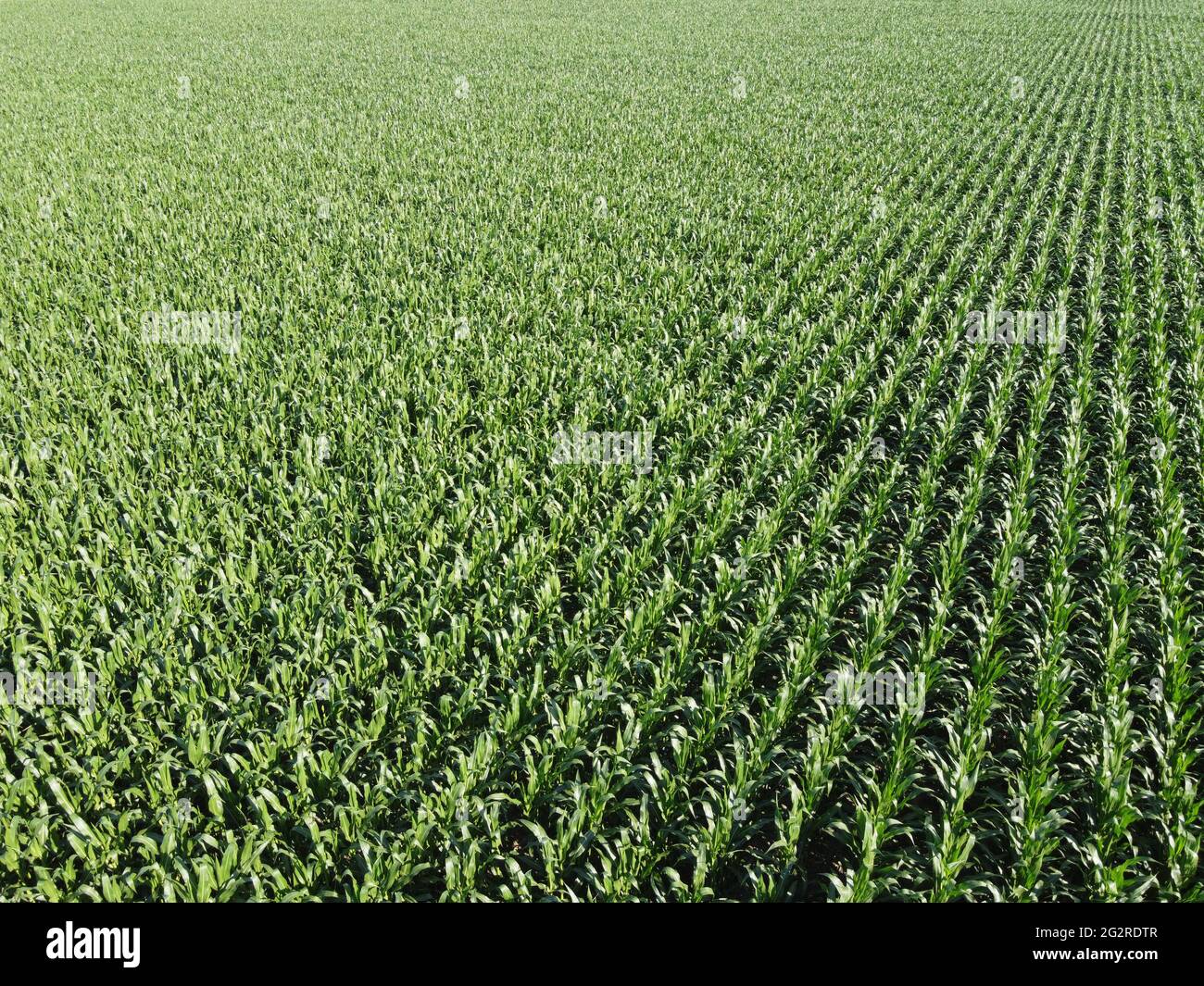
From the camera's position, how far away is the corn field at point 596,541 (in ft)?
12.1

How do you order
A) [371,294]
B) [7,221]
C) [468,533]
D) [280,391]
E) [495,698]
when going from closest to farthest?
[495,698], [468,533], [280,391], [371,294], [7,221]

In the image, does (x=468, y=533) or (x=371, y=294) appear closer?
(x=468, y=533)

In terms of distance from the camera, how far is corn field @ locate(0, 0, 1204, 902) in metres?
3.70

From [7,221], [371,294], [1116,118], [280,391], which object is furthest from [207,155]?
[1116,118]

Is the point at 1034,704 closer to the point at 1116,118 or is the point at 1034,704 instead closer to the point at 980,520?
the point at 980,520

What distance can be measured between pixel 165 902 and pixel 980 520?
5.21 meters

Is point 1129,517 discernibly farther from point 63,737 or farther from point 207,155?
point 207,155

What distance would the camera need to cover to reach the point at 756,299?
31.4ft

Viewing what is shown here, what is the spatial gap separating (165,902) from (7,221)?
11.2m

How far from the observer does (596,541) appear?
5375 millimetres

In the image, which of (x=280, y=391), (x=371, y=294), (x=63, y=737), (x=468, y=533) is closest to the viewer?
(x=63, y=737)

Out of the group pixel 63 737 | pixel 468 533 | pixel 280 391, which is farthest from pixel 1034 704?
pixel 280 391
